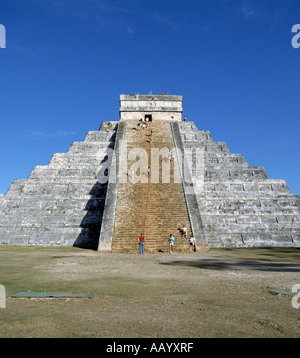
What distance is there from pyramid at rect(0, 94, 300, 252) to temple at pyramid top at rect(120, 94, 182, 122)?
7944 mm

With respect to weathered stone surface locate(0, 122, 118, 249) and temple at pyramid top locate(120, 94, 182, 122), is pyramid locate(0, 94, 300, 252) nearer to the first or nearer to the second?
weathered stone surface locate(0, 122, 118, 249)

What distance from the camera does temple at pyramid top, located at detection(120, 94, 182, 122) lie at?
3150 centimetres

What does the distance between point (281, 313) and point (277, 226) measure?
518 inches

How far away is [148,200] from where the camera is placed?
1703cm

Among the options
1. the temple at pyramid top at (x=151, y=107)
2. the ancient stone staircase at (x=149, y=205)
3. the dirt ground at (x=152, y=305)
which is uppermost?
the temple at pyramid top at (x=151, y=107)

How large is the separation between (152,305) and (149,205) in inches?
466

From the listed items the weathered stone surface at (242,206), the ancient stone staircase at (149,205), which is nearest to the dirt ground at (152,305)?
the ancient stone staircase at (149,205)

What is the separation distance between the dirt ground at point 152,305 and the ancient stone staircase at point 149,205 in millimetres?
6132

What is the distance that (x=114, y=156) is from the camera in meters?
21.0

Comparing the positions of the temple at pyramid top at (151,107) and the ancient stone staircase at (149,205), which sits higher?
the temple at pyramid top at (151,107)

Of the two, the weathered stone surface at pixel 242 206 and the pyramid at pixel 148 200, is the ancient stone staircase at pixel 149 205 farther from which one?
the weathered stone surface at pixel 242 206

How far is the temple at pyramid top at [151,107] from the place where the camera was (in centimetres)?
3150

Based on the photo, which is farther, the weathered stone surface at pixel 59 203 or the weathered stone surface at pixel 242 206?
the weathered stone surface at pixel 59 203
